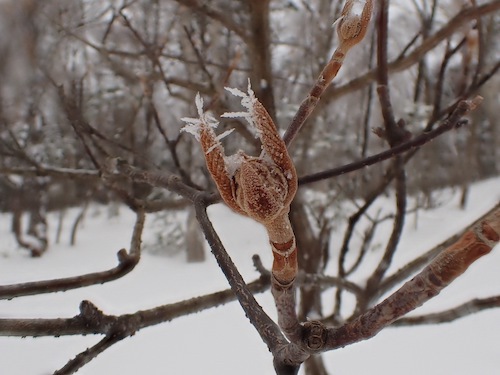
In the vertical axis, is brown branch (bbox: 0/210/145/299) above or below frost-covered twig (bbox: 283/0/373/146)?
below

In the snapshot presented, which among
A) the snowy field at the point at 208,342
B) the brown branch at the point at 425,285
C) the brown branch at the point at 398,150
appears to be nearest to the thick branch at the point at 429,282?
the brown branch at the point at 425,285

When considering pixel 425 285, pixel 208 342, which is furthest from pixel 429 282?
pixel 208 342

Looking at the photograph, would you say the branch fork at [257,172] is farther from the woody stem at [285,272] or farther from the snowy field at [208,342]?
the snowy field at [208,342]

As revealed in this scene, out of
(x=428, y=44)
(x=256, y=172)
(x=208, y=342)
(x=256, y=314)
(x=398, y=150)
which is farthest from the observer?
(x=208, y=342)

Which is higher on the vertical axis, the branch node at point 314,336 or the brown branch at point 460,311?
the branch node at point 314,336

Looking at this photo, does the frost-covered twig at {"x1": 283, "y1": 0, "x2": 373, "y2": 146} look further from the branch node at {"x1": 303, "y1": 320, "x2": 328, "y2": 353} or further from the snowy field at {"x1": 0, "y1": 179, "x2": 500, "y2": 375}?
the snowy field at {"x1": 0, "y1": 179, "x2": 500, "y2": 375}

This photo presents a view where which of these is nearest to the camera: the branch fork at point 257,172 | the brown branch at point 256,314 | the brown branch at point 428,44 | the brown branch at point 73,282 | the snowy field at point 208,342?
the branch fork at point 257,172

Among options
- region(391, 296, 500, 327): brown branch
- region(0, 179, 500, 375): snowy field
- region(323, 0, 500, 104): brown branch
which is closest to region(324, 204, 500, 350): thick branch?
region(391, 296, 500, 327): brown branch

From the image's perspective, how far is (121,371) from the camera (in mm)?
2920

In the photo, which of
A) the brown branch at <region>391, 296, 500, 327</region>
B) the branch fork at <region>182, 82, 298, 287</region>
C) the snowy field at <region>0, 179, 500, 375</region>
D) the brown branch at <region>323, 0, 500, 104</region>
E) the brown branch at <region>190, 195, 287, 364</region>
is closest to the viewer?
the branch fork at <region>182, 82, 298, 287</region>

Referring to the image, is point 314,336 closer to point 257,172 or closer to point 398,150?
point 257,172

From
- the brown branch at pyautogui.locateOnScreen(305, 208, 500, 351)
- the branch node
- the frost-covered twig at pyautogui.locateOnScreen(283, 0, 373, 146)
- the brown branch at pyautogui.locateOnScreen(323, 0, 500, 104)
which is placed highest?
the brown branch at pyautogui.locateOnScreen(323, 0, 500, 104)

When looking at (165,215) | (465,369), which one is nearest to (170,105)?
(165,215)

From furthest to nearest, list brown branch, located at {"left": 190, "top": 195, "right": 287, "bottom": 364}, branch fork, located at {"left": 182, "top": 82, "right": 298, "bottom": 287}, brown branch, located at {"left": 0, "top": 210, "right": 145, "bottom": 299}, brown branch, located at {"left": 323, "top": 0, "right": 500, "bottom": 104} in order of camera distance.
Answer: brown branch, located at {"left": 323, "top": 0, "right": 500, "bottom": 104} → brown branch, located at {"left": 0, "top": 210, "right": 145, "bottom": 299} → brown branch, located at {"left": 190, "top": 195, "right": 287, "bottom": 364} → branch fork, located at {"left": 182, "top": 82, "right": 298, "bottom": 287}
